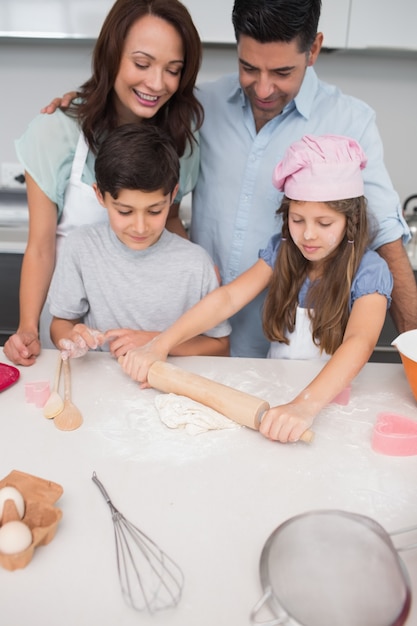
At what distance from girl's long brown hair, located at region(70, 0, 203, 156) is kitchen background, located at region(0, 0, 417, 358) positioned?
830 mm

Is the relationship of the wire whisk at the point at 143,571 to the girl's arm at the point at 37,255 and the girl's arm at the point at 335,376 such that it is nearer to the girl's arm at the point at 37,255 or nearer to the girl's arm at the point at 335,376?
the girl's arm at the point at 335,376

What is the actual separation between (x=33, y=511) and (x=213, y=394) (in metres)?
0.39

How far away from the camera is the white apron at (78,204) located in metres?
1.47

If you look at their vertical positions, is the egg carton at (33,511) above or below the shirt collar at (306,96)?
below

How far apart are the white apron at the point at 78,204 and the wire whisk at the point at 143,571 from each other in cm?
92

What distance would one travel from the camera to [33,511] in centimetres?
78

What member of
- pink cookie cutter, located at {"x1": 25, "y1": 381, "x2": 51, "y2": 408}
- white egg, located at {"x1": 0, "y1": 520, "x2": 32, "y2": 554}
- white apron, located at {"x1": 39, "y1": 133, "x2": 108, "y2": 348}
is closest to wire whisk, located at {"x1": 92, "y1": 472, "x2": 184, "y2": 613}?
white egg, located at {"x1": 0, "y1": 520, "x2": 32, "y2": 554}

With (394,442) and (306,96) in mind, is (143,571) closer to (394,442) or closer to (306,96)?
(394,442)

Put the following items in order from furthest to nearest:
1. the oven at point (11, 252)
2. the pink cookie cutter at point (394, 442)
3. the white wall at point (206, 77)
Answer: the white wall at point (206, 77)
the oven at point (11, 252)
the pink cookie cutter at point (394, 442)

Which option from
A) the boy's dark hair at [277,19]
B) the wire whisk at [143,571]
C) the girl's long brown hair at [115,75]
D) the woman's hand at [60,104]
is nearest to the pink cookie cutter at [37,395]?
the wire whisk at [143,571]

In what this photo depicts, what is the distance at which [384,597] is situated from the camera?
623 mm

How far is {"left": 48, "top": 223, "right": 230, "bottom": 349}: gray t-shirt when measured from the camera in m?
1.43

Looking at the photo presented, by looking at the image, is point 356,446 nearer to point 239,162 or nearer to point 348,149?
point 348,149

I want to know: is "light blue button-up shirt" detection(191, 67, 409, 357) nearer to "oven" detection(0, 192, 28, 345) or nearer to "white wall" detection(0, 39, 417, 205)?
"oven" detection(0, 192, 28, 345)
